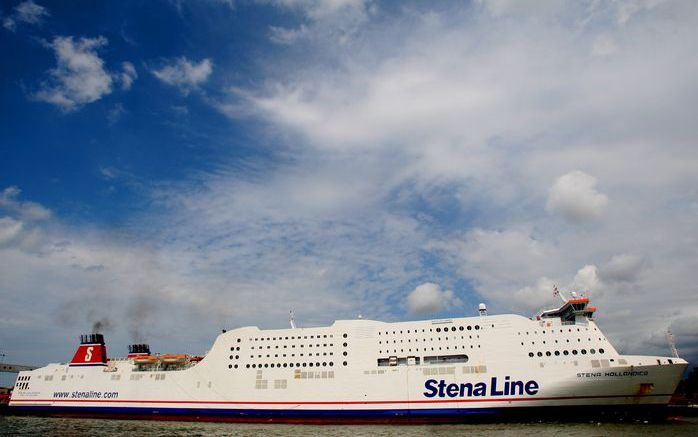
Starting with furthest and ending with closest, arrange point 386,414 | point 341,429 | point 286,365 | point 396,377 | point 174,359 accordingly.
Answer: point 174,359 < point 286,365 < point 396,377 < point 386,414 < point 341,429

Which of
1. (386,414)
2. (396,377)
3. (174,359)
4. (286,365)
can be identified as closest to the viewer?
(386,414)

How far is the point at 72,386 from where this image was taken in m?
30.5

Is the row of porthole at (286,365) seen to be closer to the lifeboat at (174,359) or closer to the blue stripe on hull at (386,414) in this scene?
the blue stripe on hull at (386,414)

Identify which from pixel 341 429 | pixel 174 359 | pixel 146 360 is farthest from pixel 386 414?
pixel 146 360

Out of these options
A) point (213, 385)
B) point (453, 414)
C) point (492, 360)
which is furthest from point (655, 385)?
point (213, 385)

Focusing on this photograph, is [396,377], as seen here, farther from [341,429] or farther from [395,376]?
[341,429]

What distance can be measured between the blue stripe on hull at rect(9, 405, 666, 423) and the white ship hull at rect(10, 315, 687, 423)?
57 mm

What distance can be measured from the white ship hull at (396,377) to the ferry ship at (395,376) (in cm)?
5

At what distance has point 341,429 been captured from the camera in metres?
22.3

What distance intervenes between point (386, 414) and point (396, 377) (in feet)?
6.45

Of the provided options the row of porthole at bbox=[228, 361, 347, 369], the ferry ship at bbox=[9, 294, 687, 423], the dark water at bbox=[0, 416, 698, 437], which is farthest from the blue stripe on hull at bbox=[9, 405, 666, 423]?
the row of porthole at bbox=[228, 361, 347, 369]

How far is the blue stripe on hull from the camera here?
21.2m

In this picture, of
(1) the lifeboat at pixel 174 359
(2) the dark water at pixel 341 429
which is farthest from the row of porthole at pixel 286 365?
(1) the lifeboat at pixel 174 359

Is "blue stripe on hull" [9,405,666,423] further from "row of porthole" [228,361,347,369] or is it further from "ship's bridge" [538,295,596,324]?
"ship's bridge" [538,295,596,324]
